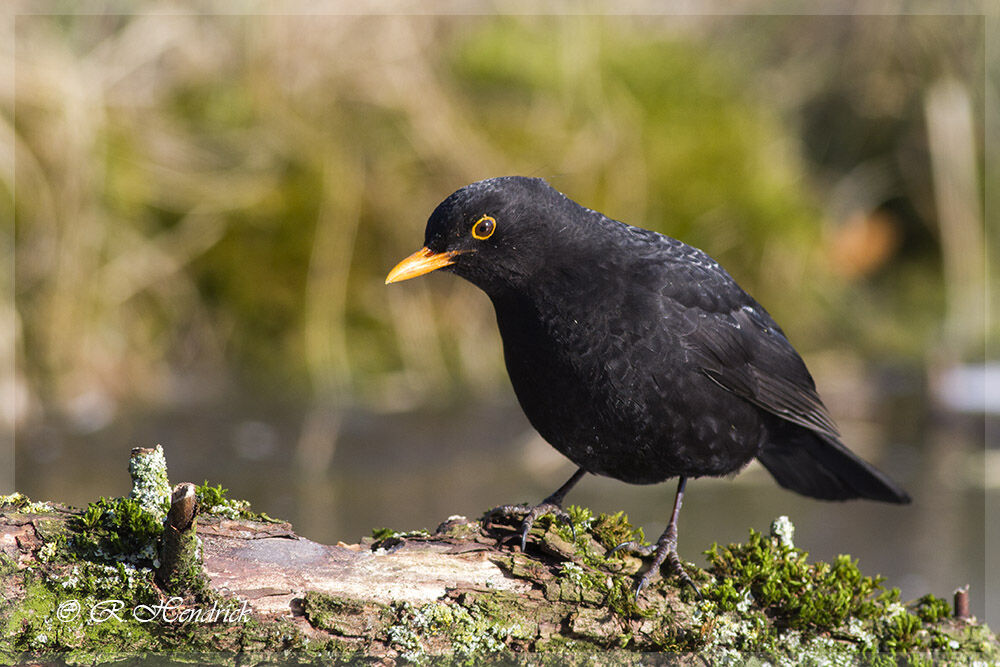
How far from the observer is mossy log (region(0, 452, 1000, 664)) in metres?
2.43

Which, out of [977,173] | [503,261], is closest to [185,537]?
[503,261]

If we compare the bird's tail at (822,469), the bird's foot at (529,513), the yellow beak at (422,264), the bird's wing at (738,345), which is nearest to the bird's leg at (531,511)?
the bird's foot at (529,513)

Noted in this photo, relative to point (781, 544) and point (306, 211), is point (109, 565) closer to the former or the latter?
point (781, 544)

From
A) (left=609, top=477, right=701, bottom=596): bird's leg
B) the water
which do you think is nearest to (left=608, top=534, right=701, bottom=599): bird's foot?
Answer: (left=609, top=477, right=701, bottom=596): bird's leg

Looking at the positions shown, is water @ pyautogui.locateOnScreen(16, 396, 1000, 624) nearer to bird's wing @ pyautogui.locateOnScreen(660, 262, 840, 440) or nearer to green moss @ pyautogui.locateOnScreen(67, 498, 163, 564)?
bird's wing @ pyautogui.locateOnScreen(660, 262, 840, 440)

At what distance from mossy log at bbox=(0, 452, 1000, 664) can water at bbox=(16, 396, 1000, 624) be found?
90.5 inches

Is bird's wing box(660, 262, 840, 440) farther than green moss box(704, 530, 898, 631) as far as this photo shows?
Yes

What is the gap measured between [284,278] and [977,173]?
5.72 m

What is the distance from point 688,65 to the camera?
795 cm

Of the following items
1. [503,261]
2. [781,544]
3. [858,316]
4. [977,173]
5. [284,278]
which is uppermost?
[977,173]

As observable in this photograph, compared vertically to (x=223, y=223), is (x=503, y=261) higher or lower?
lower

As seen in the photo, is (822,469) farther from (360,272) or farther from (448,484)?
(360,272)

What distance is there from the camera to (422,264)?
3092 mm

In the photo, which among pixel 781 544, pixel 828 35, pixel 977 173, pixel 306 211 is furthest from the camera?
pixel 828 35
